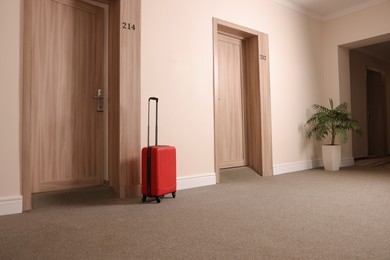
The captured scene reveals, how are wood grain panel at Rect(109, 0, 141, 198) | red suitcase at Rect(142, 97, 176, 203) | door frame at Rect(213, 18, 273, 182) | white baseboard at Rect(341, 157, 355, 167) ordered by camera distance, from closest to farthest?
red suitcase at Rect(142, 97, 176, 203), wood grain panel at Rect(109, 0, 141, 198), door frame at Rect(213, 18, 273, 182), white baseboard at Rect(341, 157, 355, 167)

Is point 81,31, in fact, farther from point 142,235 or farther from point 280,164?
point 280,164

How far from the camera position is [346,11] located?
198 inches

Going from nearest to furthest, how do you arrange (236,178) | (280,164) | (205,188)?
(205,188), (236,178), (280,164)

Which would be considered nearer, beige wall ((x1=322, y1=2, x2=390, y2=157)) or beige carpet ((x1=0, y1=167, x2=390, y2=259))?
beige carpet ((x1=0, y1=167, x2=390, y2=259))

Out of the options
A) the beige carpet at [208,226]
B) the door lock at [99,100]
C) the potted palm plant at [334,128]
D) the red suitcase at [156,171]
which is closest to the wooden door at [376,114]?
the potted palm plant at [334,128]

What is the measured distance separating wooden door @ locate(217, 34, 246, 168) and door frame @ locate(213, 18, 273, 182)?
3.9 inches

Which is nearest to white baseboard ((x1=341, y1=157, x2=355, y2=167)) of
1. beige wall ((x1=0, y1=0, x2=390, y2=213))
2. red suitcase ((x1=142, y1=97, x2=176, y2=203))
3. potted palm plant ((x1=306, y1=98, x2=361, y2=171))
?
beige wall ((x1=0, y1=0, x2=390, y2=213))

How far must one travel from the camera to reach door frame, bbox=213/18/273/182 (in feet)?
13.4

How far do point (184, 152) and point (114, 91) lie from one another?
41.1 inches

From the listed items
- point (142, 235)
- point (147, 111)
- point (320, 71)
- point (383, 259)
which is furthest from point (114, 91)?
point (320, 71)

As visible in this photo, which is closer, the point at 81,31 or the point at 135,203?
the point at 135,203

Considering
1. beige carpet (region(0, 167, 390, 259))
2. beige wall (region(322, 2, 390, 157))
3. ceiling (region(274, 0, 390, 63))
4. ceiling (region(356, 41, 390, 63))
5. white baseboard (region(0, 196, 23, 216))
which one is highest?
ceiling (region(274, 0, 390, 63))

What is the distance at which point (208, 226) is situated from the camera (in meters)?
1.81

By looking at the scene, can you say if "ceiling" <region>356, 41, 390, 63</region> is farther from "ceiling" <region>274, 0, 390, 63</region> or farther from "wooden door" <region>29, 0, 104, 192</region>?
"wooden door" <region>29, 0, 104, 192</region>
